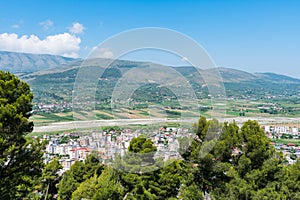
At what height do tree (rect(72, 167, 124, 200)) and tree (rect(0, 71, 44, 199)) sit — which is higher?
tree (rect(0, 71, 44, 199))

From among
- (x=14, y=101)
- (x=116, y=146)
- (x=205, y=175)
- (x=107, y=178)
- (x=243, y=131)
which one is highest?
(x=14, y=101)

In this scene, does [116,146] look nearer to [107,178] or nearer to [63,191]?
[107,178]

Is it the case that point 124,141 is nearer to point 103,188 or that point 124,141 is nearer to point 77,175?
point 103,188

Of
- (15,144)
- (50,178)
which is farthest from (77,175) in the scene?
(15,144)

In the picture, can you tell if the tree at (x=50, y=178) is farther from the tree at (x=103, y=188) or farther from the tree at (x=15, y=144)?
the tree at (x=15, y=144)

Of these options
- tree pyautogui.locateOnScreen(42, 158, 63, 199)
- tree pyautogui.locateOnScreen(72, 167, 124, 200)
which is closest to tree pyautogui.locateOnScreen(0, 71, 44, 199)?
tree pyautogui.locateOnScreen(72, 167, 124, 200)

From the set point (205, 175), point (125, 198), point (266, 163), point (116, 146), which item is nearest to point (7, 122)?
point (116, 146)

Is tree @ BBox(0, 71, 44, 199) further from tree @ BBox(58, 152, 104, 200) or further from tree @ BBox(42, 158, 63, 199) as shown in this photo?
tree @ BBox(42, 158, 63, 199)

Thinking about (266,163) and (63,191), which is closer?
(266,163)

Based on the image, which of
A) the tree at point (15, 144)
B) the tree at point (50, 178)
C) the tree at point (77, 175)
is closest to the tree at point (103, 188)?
the tree at point (77, 175)
